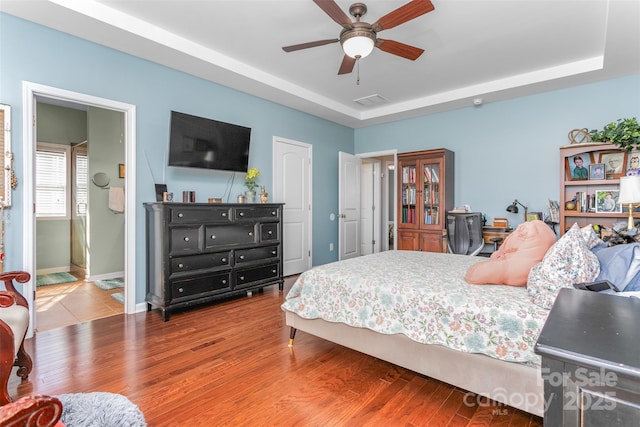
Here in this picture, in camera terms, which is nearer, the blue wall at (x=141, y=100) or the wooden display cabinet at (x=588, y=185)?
the blue wall at (x=141, y=100)

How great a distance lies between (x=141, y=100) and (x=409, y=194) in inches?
148

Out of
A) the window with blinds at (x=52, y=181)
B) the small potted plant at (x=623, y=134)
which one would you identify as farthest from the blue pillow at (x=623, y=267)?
the window with blinds at (x=52, y=181)

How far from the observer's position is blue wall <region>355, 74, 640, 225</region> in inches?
155

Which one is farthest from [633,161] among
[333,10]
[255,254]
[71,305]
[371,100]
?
[71,305]

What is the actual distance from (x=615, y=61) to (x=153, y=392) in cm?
506

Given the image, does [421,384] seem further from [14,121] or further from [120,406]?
[14,121]

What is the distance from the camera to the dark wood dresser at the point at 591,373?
625 millimetres

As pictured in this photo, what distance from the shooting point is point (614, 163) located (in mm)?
3762

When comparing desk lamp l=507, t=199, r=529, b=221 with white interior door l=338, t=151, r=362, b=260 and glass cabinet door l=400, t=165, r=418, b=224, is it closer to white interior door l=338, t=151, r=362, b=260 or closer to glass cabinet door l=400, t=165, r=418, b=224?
glass cabinet door l=400, t=165, r=418, b=224

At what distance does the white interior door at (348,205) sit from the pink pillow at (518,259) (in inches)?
146

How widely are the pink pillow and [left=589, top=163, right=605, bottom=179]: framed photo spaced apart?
8.43 ft

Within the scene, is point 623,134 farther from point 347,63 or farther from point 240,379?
point 240,379

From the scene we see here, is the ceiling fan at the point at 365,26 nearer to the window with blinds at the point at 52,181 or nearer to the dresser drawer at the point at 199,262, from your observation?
the dresser drawer at the point at 199,262

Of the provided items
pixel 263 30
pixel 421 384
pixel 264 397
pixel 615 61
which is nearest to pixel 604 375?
pixel 421 384
